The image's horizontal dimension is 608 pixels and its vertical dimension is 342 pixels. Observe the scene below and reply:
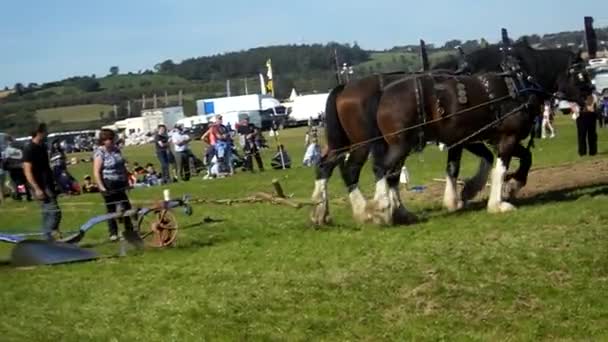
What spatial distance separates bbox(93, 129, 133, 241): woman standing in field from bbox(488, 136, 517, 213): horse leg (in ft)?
17.7

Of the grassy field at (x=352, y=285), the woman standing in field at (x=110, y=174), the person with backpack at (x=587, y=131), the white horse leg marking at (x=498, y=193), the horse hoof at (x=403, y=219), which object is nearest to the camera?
the grassy field at (x=352, y=285)

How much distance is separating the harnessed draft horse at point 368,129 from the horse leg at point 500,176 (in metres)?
0.24

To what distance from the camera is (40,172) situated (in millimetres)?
15883

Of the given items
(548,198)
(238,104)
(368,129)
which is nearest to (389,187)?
(368,129)

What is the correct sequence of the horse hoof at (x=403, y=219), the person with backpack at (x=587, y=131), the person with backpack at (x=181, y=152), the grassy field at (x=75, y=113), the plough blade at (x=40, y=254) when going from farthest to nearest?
the grassy field at (x=75, y=113) → the person with backpack at (x=181, y=152) → the person with backpack at (x=587, y=131) → the horse hoof at (x=403, y=219) → the plough blade at (x=40, y=254)

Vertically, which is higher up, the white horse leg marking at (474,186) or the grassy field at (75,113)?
the grassy field at (75,113)

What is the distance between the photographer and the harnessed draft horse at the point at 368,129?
13.5m

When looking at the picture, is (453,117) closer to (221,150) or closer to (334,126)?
(334,126)

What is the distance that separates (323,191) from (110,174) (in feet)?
11.0

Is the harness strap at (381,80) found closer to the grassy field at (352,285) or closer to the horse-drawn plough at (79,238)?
the grassy field at (352,285)

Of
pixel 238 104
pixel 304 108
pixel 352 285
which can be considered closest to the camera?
pixel 352 285

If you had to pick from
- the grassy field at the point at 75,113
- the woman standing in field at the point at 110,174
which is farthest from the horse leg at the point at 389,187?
the grassy field at the point at 75,113

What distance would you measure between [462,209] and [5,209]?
1308 cm

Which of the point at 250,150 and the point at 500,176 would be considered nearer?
the point at 500,176
